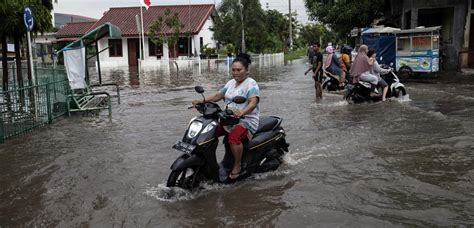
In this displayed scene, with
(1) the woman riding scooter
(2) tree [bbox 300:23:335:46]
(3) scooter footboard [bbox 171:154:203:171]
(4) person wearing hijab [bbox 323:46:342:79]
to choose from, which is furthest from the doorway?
(2) tree [bbox 300:23:335:46]

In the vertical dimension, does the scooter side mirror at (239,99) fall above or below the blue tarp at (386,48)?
below

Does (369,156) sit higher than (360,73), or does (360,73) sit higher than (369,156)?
(360,73)

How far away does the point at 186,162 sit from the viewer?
5.23 metres

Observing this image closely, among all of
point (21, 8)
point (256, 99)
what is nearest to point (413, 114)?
point (256, 99)

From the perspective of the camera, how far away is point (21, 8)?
11922mm

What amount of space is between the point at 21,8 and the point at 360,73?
27.8 ft

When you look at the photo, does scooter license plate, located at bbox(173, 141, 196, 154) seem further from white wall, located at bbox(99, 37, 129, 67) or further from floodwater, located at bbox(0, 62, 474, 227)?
white wall, located at bbox(99, 37, 129, 67)

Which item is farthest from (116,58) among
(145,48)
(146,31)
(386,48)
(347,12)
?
(386,48)

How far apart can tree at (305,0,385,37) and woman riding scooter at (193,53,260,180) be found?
66.2 feet

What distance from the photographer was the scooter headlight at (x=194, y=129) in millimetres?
5324

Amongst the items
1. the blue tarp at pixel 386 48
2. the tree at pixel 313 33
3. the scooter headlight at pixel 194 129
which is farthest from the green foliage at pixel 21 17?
the tree at pixel 313 33

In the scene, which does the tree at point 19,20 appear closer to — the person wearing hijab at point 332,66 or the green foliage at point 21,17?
the green foliage at point 21,17

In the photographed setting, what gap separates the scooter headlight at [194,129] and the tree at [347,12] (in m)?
20.8

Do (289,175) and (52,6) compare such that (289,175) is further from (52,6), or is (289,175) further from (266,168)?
(52,6)
